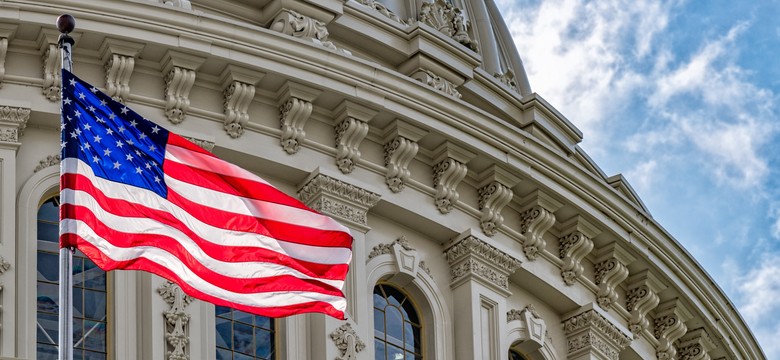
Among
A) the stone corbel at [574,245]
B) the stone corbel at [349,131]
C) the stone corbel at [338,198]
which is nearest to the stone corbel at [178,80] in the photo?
the stone corbel at [338,198]

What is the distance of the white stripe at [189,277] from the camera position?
29422 mm

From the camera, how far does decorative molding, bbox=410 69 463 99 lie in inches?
1745

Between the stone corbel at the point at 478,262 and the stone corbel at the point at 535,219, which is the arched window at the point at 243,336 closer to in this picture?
the stone corbel at the point at 478,262

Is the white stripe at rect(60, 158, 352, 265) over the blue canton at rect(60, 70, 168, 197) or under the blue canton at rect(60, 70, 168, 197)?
under

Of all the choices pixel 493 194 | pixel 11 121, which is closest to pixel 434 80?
pixel 493 194

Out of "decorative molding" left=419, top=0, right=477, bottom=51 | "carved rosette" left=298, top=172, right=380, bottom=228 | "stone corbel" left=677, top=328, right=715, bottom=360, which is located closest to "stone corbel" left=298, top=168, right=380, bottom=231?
"carved rosette" left=298, top=172, right=380, bottom=228

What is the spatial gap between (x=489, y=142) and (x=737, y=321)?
7.61 meters

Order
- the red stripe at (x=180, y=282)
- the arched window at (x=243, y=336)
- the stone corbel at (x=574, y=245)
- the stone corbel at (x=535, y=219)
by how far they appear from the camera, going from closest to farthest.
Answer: the red stripe at (x=180, y=282)
the arched window at (x=243, y=336)
the stone corbel at (x=535, y=219)
the stone corbel at (x=574, y=245)

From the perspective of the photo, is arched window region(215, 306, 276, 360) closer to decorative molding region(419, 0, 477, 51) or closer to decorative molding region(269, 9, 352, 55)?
decorative molding region(269, 9, 352, 55)

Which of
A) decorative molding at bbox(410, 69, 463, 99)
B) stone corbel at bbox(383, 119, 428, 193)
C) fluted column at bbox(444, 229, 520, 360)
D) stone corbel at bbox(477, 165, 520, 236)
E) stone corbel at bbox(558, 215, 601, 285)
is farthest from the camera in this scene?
decorative molding at bbox(410, 69, 463, 99)

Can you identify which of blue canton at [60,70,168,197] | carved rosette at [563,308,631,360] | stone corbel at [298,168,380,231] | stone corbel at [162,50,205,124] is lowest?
blue canton at [60,70,168,197]

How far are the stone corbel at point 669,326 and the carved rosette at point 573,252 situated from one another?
8.59ft

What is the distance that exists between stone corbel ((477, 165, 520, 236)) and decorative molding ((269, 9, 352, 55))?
2958mm

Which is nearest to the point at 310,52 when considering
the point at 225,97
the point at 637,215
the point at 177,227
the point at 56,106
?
the point at 225,97
